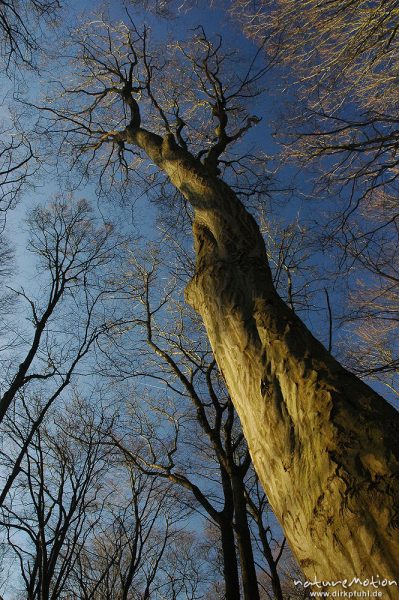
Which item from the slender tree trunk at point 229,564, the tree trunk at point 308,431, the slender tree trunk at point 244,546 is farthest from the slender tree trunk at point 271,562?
the tree trunk at point 308,431

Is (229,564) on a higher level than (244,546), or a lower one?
lower

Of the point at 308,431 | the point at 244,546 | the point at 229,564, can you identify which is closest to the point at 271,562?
the point at 229,564

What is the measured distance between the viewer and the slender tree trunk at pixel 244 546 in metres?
5.15

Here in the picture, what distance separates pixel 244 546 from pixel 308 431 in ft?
16.7

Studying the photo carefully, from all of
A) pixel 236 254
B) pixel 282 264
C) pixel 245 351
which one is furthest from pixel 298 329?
pixel 282 264

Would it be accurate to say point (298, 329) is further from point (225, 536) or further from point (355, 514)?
point (225, 536)

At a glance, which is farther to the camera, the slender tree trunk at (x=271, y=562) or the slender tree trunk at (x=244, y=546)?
the slender tree trunk at (x=271, y=562)

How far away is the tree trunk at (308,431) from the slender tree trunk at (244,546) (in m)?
4.54

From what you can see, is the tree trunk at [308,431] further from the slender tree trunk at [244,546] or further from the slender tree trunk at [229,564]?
the slender tree trunk at [229,564]

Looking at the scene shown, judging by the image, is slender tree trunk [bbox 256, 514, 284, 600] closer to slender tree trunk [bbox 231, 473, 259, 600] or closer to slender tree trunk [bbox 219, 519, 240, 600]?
slender tree trunk [bbox 219, 519, 240, 600]

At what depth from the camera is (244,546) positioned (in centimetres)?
550

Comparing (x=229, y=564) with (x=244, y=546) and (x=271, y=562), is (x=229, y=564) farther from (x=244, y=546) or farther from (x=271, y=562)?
(x=271, y=562)

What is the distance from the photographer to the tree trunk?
1158 millimetres

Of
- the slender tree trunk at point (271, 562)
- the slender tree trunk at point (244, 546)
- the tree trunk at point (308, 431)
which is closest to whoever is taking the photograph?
the tree trunk at point (308, 431)
